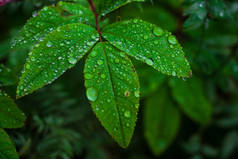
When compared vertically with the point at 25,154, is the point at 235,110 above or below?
below

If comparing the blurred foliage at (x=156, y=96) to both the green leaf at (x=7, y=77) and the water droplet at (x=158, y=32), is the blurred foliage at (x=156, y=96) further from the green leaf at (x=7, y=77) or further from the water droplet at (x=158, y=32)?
the water droplet at (x=158, y=32)

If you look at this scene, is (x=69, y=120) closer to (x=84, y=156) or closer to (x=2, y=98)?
(x=84, y=156)

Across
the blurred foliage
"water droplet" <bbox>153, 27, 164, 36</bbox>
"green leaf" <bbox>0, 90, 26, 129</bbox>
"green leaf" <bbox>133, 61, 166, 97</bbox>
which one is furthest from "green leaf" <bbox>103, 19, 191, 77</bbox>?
"green leaf" <bbox>133, 61, 166, 97</bbox>

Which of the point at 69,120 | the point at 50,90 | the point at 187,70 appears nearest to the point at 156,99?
the point at 69,120

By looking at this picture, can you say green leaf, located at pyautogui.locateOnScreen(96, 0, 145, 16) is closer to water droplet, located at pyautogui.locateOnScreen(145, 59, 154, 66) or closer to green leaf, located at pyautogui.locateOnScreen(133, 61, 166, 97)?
water droplet, located at pyautogui.locateOnScreen(145, 59, 154, 66)

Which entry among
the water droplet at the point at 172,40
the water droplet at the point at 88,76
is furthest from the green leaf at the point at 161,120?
the water droplet at the point at 88,76

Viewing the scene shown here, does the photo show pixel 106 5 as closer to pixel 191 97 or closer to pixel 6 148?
pixel 6 148

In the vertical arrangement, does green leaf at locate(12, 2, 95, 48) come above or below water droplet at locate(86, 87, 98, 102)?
above
